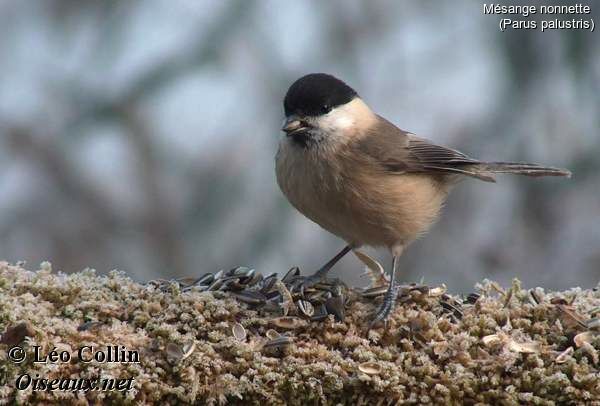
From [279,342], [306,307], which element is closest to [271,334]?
[279,342]

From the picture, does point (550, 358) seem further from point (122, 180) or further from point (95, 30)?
point (95, 30)

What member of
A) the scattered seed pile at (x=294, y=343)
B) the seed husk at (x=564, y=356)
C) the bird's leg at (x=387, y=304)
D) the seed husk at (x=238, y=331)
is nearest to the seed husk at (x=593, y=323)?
the scattered seed pile at (x=294, y=343)

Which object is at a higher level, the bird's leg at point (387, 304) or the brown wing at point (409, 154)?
the brown wing at point (409, 154)

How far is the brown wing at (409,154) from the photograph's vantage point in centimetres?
367

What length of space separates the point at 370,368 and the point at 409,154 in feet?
5.39

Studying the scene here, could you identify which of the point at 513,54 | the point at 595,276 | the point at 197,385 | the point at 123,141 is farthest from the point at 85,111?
the point at 197,385

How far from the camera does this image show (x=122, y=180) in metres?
6.77

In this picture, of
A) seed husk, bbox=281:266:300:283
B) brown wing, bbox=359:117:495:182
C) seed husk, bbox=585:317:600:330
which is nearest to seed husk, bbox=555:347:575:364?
seed husk, bbox=585:317:600:330

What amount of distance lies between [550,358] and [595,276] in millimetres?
3352

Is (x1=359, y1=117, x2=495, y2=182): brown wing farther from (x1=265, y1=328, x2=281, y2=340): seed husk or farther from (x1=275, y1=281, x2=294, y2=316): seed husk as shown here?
(x1=265, y1=328, x2=281, y2=340): seed husk

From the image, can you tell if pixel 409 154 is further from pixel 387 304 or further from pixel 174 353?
pixel 174 353

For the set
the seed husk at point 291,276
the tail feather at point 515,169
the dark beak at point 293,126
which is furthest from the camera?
the tail feather at point 515,169

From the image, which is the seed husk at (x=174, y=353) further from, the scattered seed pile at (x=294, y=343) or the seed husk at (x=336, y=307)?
the seed husk at (x=336, y=307)

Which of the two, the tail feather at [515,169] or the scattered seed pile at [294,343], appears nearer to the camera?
the scattered seed pile at [294,343]
